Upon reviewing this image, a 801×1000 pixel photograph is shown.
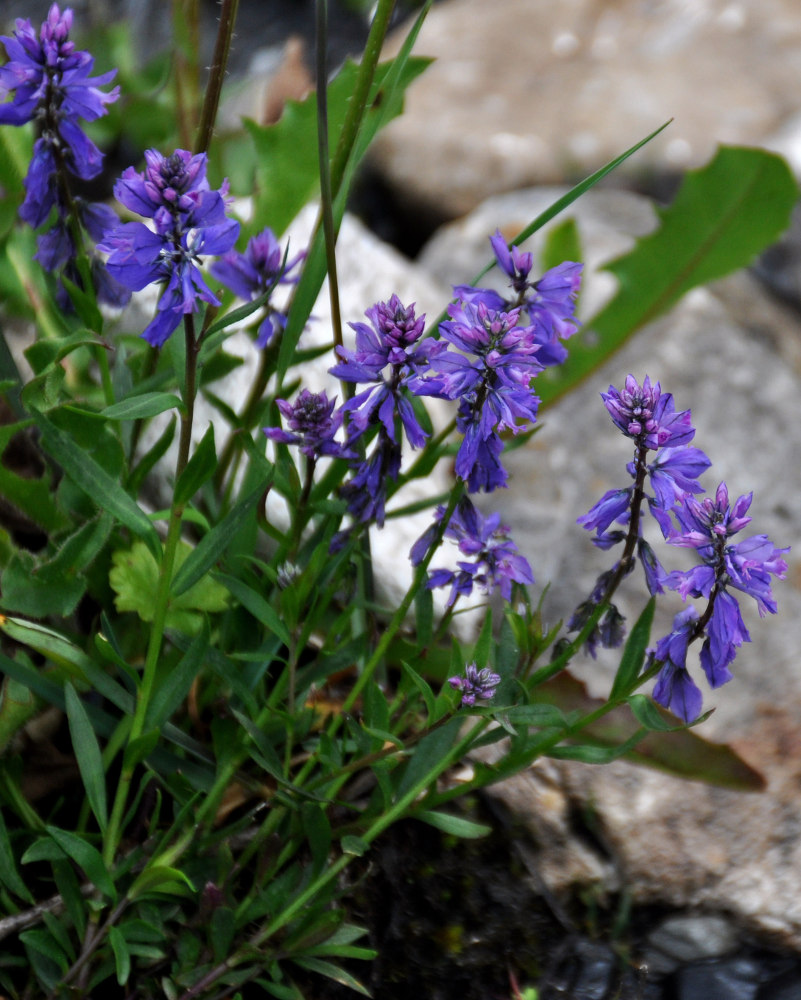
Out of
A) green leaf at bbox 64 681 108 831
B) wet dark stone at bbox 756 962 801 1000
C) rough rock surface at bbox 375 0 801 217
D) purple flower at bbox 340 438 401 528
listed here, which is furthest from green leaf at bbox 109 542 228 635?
rough rock surface at bbox 375 0 801 217

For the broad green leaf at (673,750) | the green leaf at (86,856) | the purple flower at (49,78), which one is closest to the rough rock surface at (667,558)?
the broad green leaf at (673,750)

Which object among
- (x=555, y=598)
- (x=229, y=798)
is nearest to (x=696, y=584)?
(x=229, y=798)

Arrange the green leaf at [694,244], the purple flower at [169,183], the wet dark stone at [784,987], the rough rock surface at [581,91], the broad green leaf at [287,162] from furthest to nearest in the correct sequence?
the rough rock surface at [581,91] → the green leaf at [694,244] → the broad green leaf at [287,162] → the wet dark stone at [784,987] → the purple flower at [169,183]

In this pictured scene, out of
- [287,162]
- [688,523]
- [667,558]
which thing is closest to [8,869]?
[688,523]

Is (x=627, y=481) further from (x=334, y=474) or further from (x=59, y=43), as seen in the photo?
(x=59, y=43)

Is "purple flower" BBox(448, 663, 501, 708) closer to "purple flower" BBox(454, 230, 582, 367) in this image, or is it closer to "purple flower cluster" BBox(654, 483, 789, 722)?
"purple flower cluster" BBox(654, 483, 789, 722)

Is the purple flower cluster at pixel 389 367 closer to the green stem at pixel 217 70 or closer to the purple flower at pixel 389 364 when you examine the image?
the purple flower at pixel 389 364
